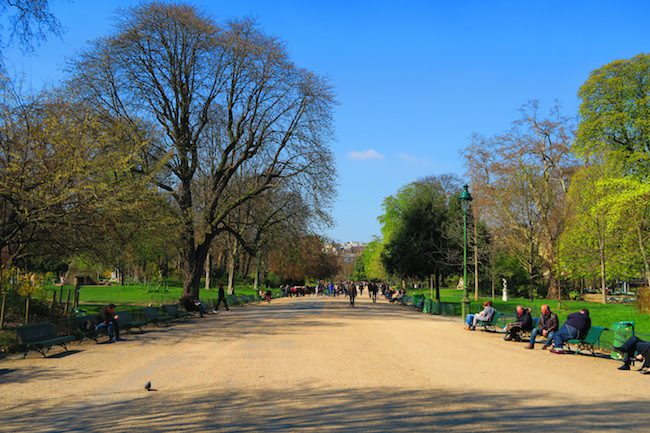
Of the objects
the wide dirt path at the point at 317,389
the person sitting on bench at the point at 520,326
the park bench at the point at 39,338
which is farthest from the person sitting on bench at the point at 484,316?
the park bench at the point at 39,338

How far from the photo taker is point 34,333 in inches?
567

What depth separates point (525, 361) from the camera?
1363 centimetres

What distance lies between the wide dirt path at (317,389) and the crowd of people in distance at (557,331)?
525 millimetres

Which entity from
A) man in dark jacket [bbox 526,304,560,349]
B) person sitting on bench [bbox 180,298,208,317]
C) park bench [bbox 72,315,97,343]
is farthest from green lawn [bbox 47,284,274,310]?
man in dark jacket [bbox 526,304,560,349]

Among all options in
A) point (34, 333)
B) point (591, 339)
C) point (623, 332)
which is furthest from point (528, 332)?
point (34, 333)

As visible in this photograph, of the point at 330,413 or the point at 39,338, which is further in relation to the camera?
the point at 39,338

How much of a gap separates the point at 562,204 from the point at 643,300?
17.5m

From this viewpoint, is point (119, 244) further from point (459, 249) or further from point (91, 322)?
point (459, 249)

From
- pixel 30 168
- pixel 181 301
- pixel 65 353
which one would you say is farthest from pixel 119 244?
pixel 181 301

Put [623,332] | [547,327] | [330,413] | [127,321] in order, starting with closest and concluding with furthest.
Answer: [330,413], [623,332], [547,327], [127,321]

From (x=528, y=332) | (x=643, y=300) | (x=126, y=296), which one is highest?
(x=643, y=300)

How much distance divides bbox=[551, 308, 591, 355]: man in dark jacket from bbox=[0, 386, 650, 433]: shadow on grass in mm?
6701

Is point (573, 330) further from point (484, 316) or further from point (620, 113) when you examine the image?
point (620, 113)

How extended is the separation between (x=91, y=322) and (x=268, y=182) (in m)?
17.6
